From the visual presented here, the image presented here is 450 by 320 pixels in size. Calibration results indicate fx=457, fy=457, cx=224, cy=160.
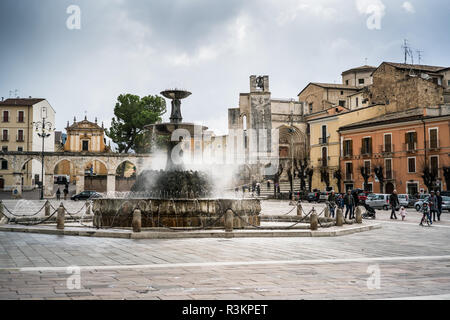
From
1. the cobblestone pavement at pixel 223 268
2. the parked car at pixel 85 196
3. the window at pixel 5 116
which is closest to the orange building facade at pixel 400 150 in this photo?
the parked car at pixel 85 196

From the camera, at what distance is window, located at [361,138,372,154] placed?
43250 millimetres

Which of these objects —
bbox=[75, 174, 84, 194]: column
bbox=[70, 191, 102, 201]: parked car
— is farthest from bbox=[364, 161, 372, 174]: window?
bbox=[75, 174, 84, 194]: column

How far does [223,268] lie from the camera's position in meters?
7.15

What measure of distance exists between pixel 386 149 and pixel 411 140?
2761 mm

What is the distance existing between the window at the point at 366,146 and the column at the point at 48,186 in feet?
105

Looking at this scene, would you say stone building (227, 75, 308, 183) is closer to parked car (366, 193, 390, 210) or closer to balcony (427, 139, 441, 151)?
balcony (427, 139, 441, 151)

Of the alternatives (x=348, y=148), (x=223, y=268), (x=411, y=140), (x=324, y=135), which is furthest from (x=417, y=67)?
(x=223, y=268)

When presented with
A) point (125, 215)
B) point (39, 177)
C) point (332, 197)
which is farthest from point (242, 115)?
point (125, 215)

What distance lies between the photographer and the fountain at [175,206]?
12891 millimetres

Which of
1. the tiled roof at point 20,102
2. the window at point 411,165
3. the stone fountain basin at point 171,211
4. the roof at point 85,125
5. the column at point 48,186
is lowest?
the stone fountain basin at point 171,211

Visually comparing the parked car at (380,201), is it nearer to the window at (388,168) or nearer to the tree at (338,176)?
the window at (388,168)

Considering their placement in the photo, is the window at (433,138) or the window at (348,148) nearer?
the window at (433,138)

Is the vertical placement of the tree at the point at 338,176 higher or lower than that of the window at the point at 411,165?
lower
